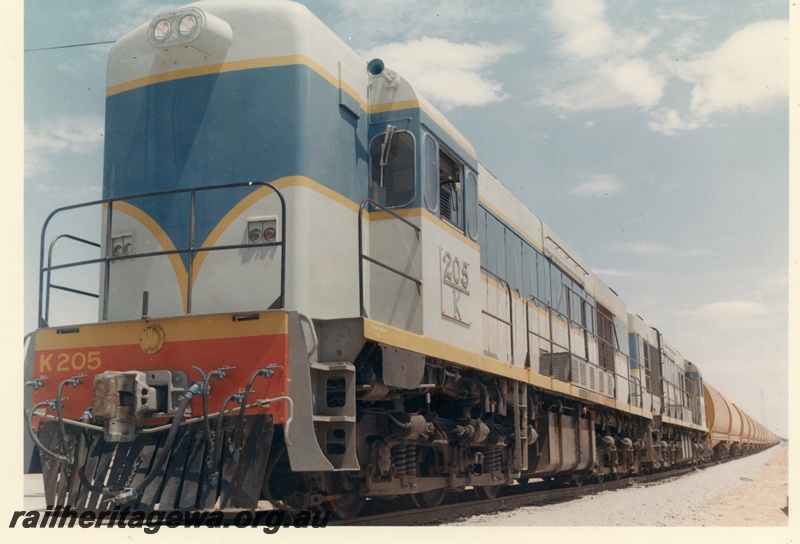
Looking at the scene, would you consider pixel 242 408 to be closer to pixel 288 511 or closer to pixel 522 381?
pixel 288 511

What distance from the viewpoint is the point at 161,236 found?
6426 mm

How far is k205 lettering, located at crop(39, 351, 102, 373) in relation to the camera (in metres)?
5.89

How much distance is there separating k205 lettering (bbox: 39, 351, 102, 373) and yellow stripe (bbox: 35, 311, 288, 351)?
0.19 ft

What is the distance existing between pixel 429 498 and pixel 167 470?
11.2ft

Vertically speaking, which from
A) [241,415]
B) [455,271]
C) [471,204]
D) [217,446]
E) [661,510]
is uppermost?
[471,204]

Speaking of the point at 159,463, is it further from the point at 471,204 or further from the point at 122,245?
the point at 471,204

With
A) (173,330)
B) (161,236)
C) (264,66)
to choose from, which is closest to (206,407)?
(173,330)

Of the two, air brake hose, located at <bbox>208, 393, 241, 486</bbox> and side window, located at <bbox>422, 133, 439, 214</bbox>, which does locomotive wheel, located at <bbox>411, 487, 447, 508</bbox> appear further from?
air brake hose, located at <bbox>208, 393, 241, 486</bbox>

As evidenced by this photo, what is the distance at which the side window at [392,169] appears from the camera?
274 inches

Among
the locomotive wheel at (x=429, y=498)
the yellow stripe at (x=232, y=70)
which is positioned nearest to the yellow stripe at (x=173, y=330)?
the yellow stripe at (x=232, y=70)

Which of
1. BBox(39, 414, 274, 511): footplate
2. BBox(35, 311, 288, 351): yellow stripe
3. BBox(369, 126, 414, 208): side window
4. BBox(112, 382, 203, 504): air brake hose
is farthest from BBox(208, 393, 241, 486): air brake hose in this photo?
BBox(369, 126, 414, 208): side window

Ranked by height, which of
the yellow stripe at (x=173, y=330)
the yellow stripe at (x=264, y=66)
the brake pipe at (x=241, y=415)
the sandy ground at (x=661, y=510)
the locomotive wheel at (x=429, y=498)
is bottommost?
the sandy ground at (x=661, y=510)

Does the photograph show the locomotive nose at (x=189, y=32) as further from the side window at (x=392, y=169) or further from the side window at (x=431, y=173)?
the side window at (x=431, y=173)

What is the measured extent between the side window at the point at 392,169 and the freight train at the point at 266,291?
0.02 meters
